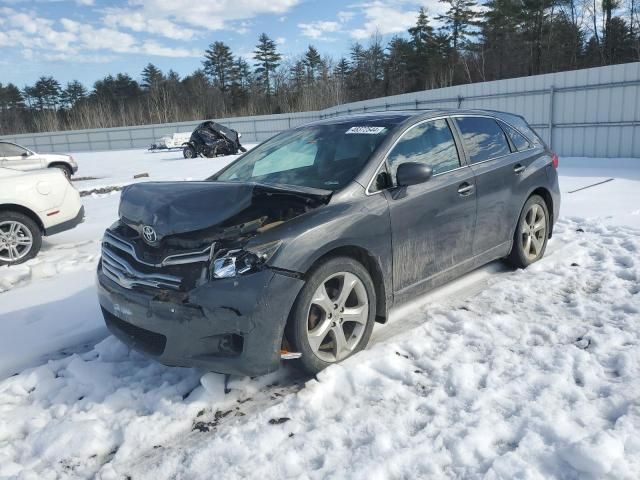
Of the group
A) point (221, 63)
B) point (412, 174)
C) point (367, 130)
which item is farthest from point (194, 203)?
point (221, 63)

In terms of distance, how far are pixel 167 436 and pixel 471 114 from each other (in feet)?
12.0

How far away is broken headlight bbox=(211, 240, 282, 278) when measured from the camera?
271 centimetres

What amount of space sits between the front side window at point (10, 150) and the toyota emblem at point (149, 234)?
13.8m

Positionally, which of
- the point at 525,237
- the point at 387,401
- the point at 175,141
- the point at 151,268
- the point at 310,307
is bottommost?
the point at 387,401

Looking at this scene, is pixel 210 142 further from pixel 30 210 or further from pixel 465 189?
pixel 465 189

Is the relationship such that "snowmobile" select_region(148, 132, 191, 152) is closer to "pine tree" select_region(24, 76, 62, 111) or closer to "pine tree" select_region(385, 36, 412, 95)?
"pine tree" select_region(385, 36, 412, 95)

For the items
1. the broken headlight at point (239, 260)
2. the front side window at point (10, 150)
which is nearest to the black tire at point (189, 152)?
the front side window at point (10, 150)

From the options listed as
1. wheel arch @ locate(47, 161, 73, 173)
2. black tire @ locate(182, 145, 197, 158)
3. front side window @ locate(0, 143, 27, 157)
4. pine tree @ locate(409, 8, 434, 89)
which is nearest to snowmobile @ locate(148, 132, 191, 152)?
black tire @ locate(182, 145, 197, 158)

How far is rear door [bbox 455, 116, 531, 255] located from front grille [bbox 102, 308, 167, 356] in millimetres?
2658

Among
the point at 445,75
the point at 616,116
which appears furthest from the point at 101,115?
the point at 616,116

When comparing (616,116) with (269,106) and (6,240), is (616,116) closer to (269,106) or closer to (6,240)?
(6,240)

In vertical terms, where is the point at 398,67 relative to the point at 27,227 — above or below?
above

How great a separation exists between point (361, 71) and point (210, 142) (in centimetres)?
3864

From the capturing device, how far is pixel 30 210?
6.40 metres
